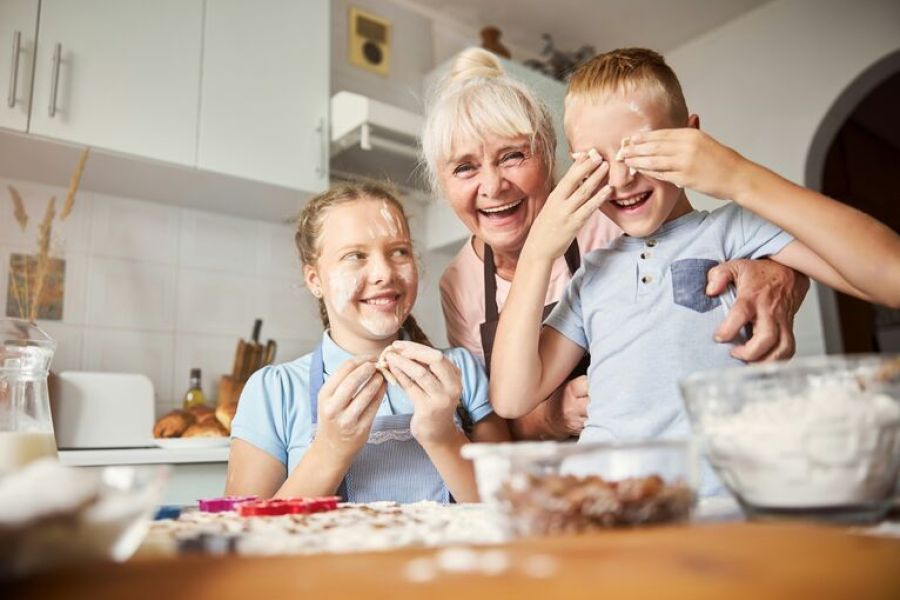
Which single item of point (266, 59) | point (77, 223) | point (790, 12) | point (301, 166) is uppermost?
point (790, 12)

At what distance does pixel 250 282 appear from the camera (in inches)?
105

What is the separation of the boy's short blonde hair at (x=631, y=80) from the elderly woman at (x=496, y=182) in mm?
291

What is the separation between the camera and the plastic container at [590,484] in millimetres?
414

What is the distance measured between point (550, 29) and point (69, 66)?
2351mm

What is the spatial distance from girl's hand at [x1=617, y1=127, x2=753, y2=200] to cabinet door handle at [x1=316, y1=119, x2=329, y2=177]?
1772 millimetres

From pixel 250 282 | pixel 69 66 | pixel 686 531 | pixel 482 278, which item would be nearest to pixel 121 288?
pixel 250 282

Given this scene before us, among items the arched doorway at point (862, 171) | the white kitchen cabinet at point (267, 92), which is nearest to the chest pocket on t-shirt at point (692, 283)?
the white kitchen cabinet at point (267, 92)

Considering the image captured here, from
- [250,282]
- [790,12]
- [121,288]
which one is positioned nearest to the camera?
[121,288]

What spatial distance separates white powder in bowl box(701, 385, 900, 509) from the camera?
420 millimetres

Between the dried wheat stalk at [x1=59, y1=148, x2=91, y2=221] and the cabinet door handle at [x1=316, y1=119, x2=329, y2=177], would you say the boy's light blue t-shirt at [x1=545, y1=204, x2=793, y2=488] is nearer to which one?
the dried wheat stalk at [x1=59, y1=148, x2=91, y2=221]

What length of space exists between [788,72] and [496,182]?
251 cm

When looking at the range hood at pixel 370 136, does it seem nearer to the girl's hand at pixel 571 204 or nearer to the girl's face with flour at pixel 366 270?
the girl's face with flour at pixel 366 270

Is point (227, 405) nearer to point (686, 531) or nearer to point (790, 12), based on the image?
point (686, 531)

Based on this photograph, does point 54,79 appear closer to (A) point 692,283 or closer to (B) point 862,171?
(A) point 692,283
